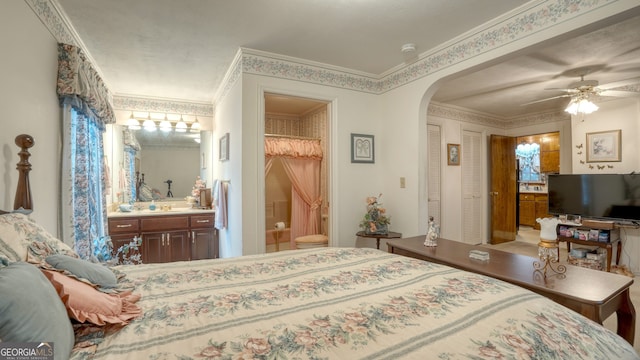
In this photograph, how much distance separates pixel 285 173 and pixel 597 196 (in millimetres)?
4454

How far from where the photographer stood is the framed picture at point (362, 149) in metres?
3.41

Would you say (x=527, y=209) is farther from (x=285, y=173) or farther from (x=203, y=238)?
(x=203, y=238)

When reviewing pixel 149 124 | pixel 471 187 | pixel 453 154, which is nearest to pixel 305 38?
pixel 149 124

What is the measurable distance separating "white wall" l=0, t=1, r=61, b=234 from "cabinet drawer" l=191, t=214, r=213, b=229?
1.83 meters

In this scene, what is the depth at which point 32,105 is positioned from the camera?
1.77m

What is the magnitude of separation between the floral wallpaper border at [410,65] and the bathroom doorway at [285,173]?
1046 millimetres

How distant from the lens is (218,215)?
11.9 ft

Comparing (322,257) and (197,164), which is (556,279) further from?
(197,164)

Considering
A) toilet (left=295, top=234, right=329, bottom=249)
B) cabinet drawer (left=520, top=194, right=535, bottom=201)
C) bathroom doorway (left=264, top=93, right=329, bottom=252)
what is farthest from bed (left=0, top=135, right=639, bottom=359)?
cabinet drawer (left=520, top=194, right=535, bottom=201)

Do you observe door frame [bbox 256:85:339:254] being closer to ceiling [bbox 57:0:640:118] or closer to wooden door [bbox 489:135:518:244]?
ceiling [bbox 57:0:640:118]

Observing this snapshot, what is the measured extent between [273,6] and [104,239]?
2620 millimetres

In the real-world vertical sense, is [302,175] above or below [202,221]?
above

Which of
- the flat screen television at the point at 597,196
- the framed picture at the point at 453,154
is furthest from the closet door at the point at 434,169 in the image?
the flat screen television at the point at 597,196

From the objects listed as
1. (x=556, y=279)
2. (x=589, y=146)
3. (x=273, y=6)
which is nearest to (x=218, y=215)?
(x=273, y=6)
